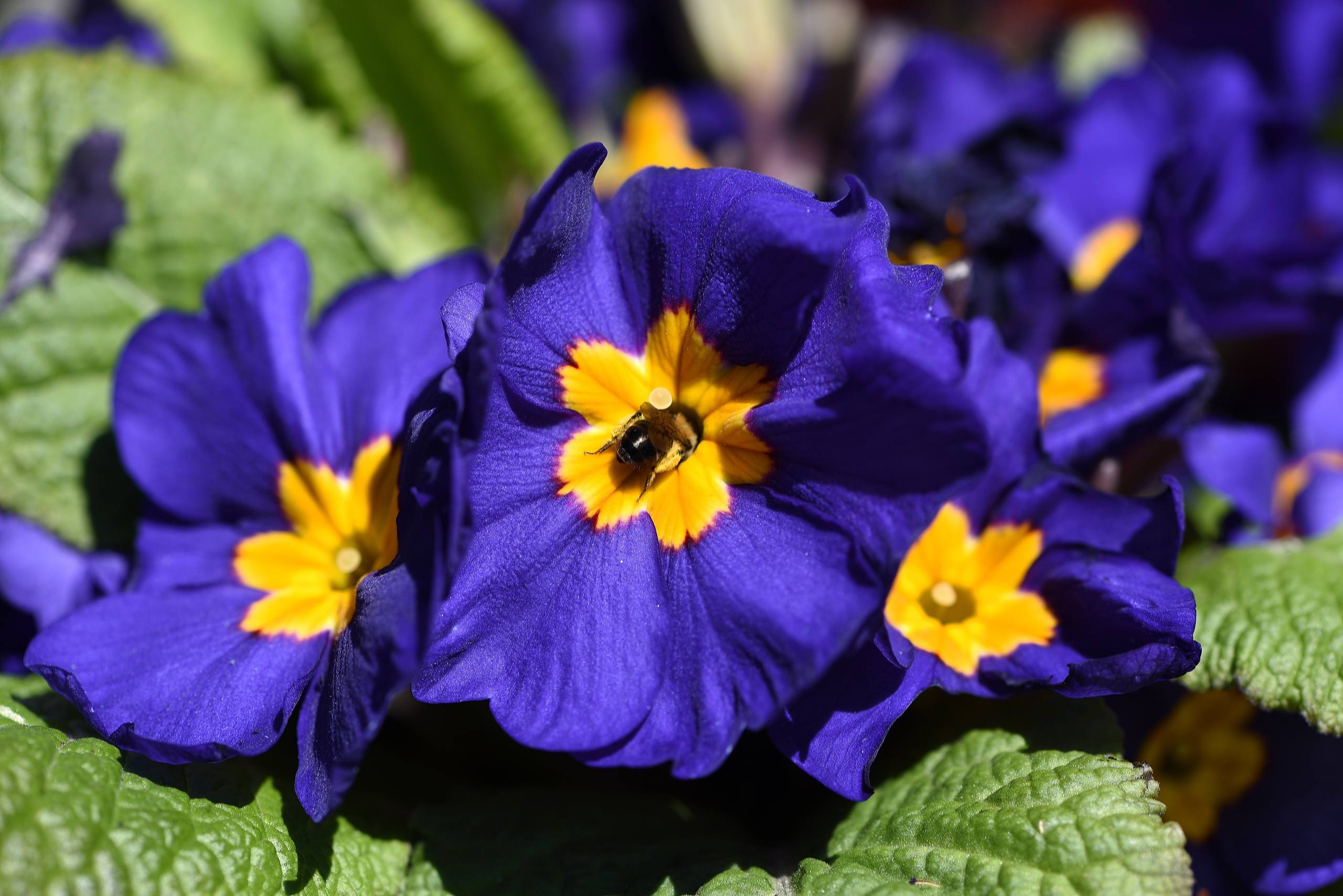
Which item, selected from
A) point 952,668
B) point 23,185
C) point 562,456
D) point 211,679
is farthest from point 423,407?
point 23,185

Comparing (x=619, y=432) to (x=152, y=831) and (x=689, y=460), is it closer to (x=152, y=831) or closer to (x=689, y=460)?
(x=689, y=460)

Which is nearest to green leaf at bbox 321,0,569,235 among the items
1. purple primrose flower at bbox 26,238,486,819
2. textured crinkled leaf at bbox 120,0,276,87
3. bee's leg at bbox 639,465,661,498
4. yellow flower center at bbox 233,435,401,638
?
textured crinkled leaf at bbox 120,0,276,87

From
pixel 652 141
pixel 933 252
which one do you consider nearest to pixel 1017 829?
pixel 933 252

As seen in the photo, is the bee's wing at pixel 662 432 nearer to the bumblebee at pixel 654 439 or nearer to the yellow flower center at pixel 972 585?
the bumblebee at pixel 654 439

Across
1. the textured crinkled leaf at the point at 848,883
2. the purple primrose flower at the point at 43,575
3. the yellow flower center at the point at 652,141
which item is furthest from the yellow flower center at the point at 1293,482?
the purple primrose flower at the point at 43,575

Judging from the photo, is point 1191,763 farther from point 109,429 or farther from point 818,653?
point 109,429

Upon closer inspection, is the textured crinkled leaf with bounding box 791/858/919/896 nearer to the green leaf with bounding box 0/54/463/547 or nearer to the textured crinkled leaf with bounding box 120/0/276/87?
the green leaf with bounding box 0/54/463/547
